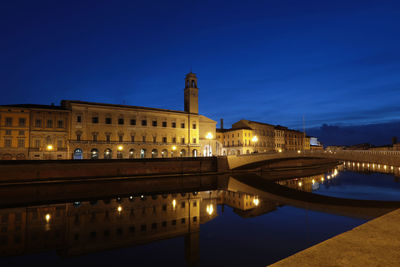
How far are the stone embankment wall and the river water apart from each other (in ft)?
40.0

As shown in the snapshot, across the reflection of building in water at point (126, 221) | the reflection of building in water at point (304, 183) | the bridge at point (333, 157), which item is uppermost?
the bridge at point (333, 157)

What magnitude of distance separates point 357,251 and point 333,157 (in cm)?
2918

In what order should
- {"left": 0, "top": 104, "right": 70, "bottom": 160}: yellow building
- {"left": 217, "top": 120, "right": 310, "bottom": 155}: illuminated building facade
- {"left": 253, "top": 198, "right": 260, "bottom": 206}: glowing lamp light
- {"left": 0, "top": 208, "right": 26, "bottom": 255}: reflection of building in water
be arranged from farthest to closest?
{"left": 217, "top": 120, "right": 310, "bottom": 155}: illuminated building facade
{"left": 0, "top": 104, "right": 70, "bottom": 160}: yellow building
{"left": 253, "top": 198, "right": 260, "bottom": 206}: glowing lamp light
{"left": 0, "top": 208, "right": 26, "bottom": 255}: reflection of building in water

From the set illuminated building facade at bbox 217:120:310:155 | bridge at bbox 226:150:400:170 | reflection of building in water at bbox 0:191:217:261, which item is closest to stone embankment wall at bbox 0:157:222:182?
bridge at bbox 226:150:400:170

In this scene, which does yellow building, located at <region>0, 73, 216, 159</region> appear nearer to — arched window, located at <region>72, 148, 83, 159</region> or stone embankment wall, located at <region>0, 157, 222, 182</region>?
arched window, located at <region>72, 148, 83, 159</region>

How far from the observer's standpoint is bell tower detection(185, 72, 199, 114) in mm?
61531

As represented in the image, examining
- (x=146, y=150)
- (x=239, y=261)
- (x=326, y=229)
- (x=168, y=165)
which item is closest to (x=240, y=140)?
(x=146, y=150)

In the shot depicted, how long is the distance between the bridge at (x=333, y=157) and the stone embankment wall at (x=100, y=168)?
4277mm

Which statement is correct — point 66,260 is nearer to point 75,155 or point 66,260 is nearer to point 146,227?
point 146,227

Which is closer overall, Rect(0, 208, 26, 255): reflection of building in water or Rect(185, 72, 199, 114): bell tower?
Rect(0, 208, 26, 255): reflection of building in water

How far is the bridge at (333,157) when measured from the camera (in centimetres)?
2519

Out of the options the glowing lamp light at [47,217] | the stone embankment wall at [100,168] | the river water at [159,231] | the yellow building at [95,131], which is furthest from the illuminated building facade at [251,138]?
the glowing lamp light at [47,217]

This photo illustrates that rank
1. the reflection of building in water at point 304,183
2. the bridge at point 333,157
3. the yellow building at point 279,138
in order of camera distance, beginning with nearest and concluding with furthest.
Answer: the bridge at point 333,157 → the reflection of building in water at point 304,183 → the yellow building at point 279,138

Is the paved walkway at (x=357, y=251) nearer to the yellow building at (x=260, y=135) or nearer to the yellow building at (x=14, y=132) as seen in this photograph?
the yellow building at (x=14, y=132)
